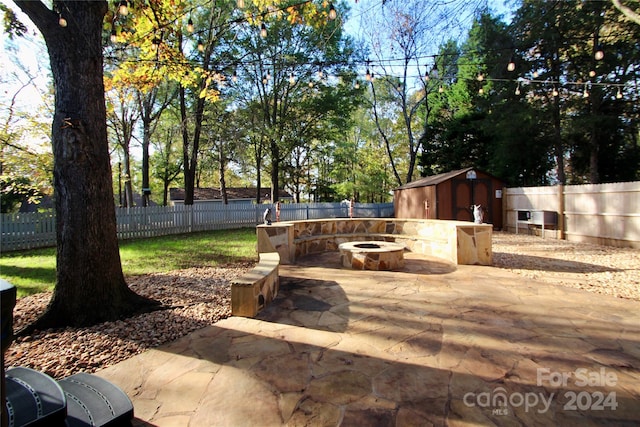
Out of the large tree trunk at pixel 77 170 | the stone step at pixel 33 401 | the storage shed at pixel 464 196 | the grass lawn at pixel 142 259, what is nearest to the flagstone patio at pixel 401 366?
the stone step at pixel 33 401

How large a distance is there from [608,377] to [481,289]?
226 cm

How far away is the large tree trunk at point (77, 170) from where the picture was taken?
10.1ft

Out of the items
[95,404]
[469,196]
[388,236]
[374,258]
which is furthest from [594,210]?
[95,404]

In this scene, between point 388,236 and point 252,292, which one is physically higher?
point 388,236

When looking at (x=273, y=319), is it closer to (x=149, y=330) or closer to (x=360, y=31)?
(x=149, y=330)

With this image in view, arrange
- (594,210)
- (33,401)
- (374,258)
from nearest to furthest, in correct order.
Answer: (33,401) < (374,258) < (594,210)

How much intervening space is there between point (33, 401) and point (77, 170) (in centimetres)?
249

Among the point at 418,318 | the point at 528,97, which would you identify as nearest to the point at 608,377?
the point at 418,318

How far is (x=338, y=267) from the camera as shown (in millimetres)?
5969

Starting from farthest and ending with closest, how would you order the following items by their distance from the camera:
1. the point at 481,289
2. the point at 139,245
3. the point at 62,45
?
1. the point at 139,245
2. the point at 481,289
3. the point at 62,45

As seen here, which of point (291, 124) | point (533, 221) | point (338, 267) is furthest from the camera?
point (291, 124)

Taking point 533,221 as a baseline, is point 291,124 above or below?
above

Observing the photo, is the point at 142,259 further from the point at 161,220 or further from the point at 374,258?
the point at 161,220

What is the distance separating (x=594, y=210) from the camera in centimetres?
862
